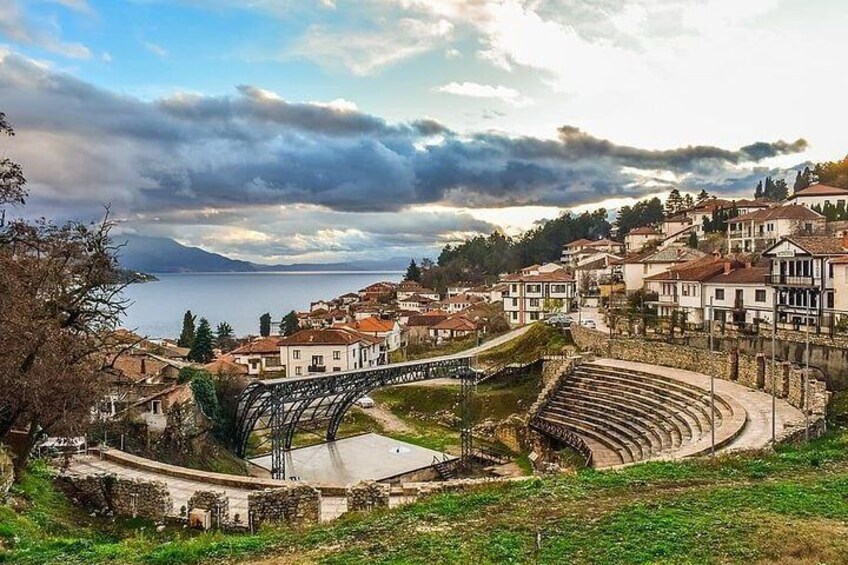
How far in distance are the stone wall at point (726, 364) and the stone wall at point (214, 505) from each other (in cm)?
1502

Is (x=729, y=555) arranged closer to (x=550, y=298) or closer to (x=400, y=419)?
(x=400, y=419)

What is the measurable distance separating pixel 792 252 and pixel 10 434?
42504 millimetres

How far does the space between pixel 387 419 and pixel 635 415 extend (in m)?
20.5

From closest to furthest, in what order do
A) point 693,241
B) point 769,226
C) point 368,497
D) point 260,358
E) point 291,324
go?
point 368,497
point 260,358
point 769,226
point 693,241
point 291,324

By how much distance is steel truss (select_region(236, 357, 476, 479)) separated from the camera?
97.7 ft

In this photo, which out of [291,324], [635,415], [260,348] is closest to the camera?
[635,415]

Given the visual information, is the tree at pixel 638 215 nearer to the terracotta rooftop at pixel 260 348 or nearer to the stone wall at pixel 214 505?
the terracotta rooftop at pixel 260 348

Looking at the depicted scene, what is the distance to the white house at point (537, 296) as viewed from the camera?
7062 centimetres

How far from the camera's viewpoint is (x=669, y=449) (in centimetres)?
2194

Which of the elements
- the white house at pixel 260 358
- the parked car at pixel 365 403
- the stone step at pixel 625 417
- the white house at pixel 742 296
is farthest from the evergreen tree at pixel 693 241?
the white house at pixel 260 358

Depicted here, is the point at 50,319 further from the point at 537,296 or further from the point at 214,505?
the point at 537,296

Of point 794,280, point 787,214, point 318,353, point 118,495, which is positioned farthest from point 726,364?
point 787,214

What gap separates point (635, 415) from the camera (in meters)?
28.9

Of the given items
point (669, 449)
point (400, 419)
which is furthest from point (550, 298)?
point (669, 449)
